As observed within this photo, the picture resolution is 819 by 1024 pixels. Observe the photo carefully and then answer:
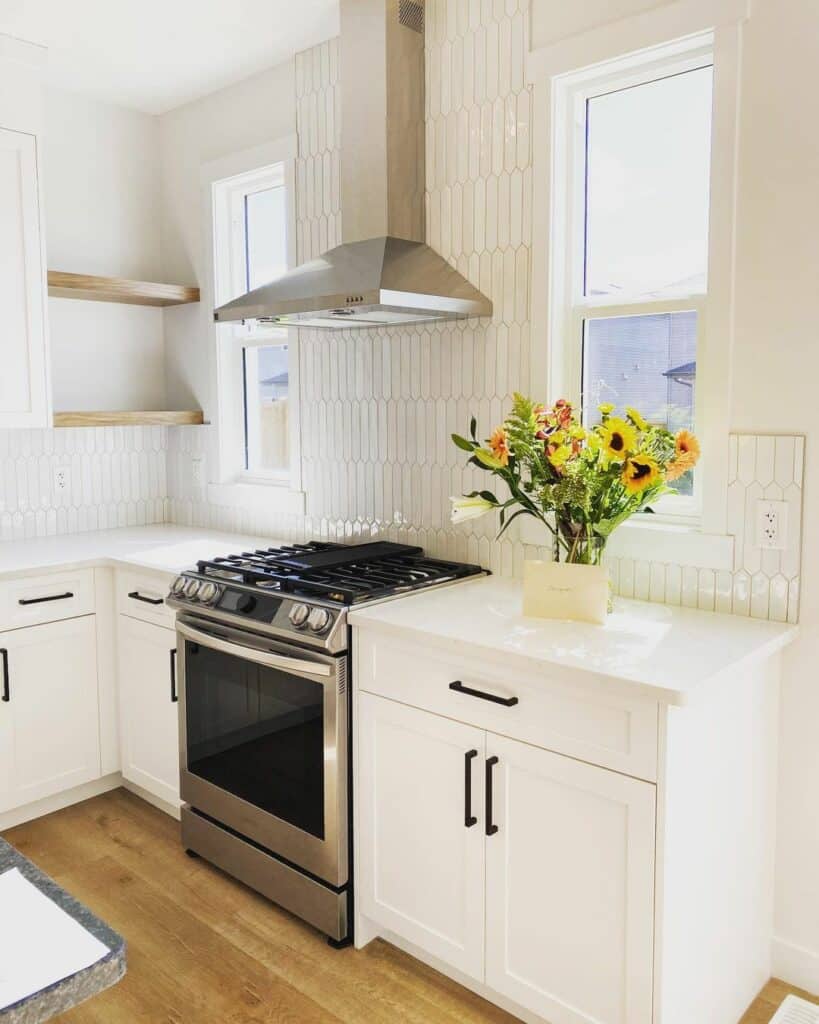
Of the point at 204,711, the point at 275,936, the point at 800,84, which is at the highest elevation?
the point at 800,84

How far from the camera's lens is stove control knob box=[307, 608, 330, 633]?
2275 millimetres

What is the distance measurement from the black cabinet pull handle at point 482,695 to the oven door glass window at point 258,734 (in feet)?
1.42

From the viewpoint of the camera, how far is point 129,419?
11.8 feet

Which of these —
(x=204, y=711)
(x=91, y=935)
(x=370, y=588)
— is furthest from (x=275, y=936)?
(x=91, y=935)

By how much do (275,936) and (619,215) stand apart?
2.25m

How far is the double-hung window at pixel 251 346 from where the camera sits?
11.8 feet

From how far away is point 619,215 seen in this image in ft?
8.23

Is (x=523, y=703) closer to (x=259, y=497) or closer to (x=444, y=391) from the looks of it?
(x=444, y=391)

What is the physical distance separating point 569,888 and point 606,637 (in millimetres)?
549

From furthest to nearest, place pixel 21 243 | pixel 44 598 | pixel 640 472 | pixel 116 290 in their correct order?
pixel 116 290 < pixel 21 243 < pixel 44 598 < pixel 640 472

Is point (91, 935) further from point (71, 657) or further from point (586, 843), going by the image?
point (71, 657)

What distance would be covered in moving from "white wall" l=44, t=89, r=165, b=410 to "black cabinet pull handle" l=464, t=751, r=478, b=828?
2.57 metres

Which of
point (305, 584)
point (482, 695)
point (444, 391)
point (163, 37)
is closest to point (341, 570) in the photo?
point (305, 584)

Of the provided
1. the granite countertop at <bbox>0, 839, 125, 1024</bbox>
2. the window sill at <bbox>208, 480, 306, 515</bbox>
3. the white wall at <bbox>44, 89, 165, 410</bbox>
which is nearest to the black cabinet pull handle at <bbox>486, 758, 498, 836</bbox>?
the granite countertop at <bbox>0, 839, 125, 1024</bbox>
